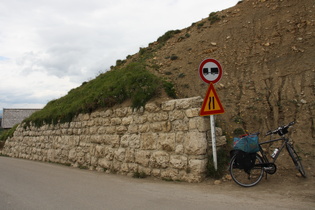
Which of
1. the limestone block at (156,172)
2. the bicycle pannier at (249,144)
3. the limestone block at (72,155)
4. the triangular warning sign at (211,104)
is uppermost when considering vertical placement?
the triangular warning sign at (211,104)

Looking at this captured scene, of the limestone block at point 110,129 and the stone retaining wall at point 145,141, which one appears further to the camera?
the limestone block at point 110,129

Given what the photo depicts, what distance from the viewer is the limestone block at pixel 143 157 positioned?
739 cm

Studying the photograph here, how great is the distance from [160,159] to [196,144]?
1253mm

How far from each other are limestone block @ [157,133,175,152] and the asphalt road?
35.9 inches

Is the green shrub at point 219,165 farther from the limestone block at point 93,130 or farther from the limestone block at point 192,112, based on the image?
the limestone block at point 93,130

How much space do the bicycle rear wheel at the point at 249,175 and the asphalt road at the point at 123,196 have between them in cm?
50

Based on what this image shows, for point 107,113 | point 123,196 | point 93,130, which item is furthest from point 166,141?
point 93,130

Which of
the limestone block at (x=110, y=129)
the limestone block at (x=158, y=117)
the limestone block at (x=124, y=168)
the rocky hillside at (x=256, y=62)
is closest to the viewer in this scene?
the limestone block at (x=158, y=117)

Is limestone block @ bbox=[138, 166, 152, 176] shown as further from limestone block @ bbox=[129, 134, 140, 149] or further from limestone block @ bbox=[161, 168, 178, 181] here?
limestone block @ bbox=[129, 134, 140, 149]

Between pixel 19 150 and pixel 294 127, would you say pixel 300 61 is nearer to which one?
pixel 294 127

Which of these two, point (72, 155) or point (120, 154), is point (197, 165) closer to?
point (120, 154)

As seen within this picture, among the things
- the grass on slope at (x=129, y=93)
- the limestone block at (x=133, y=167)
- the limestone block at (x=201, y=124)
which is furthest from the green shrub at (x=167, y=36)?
the limestone block at (x=201, y=124)

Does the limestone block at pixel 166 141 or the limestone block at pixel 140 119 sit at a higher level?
the limestone block at pixel 140 119

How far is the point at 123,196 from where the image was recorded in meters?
5.30
